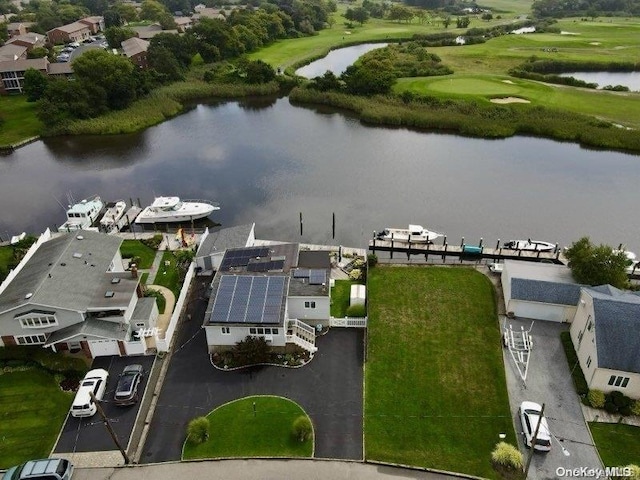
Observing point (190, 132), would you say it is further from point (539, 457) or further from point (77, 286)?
point (539, 457)

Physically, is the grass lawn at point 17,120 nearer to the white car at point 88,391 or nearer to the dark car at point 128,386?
the white car at point 88,391

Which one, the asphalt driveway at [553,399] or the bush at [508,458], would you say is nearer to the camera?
the bush at [508,458]

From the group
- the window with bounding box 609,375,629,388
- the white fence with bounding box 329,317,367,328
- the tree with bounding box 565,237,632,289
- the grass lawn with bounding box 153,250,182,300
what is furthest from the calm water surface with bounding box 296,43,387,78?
the window with bounding box 609,375,629,388

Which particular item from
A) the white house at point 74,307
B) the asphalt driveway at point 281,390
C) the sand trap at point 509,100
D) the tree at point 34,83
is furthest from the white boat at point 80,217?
the sand trap at point 509,100

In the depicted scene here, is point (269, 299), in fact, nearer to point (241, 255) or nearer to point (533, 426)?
point (241, 255)

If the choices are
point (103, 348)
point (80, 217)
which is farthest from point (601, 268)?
point (80, 217)

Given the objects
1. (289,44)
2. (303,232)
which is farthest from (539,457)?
(289,44)
